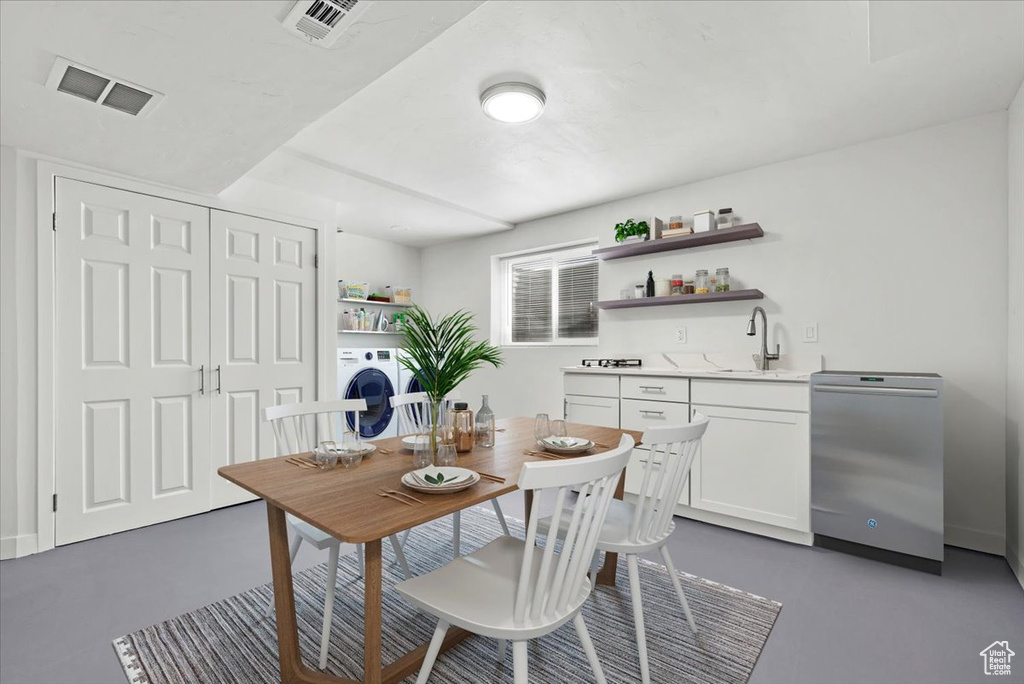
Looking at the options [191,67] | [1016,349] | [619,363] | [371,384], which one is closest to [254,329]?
[371,384]

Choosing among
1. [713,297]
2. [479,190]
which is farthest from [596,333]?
[479,190]

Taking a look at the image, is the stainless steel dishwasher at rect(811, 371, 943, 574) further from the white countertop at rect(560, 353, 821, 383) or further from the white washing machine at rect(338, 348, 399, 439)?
the white washing machine at rect(338, 348, 399, 439)

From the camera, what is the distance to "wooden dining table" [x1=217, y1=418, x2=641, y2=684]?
116 centimetres

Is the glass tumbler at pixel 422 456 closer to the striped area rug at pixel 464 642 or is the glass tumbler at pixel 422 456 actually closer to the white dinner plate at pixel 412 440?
the white dinner plate at pixel 412 440

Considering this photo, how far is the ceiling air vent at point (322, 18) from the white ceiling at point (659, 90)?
0.49 metres

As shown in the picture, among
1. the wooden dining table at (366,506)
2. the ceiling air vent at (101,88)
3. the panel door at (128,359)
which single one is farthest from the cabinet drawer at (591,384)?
the ceiling air vent at (101,88)

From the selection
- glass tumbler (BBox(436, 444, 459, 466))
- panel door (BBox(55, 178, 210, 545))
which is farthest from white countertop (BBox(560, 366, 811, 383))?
panel door (BBox(55, 178, 210, 545))

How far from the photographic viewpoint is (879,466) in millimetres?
2469

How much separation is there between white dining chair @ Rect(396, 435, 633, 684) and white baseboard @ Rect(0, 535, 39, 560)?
2704 millimetres

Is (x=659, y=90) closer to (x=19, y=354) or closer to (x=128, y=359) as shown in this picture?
(x=128, y=359)

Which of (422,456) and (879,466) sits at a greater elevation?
(422,456)

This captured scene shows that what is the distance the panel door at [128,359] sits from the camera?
8.93 feet

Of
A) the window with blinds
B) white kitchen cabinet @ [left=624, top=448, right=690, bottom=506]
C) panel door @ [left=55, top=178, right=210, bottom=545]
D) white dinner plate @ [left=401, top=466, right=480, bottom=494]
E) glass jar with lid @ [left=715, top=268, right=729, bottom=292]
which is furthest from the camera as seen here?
the window with blinds

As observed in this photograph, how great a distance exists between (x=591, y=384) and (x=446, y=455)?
2.15 m
